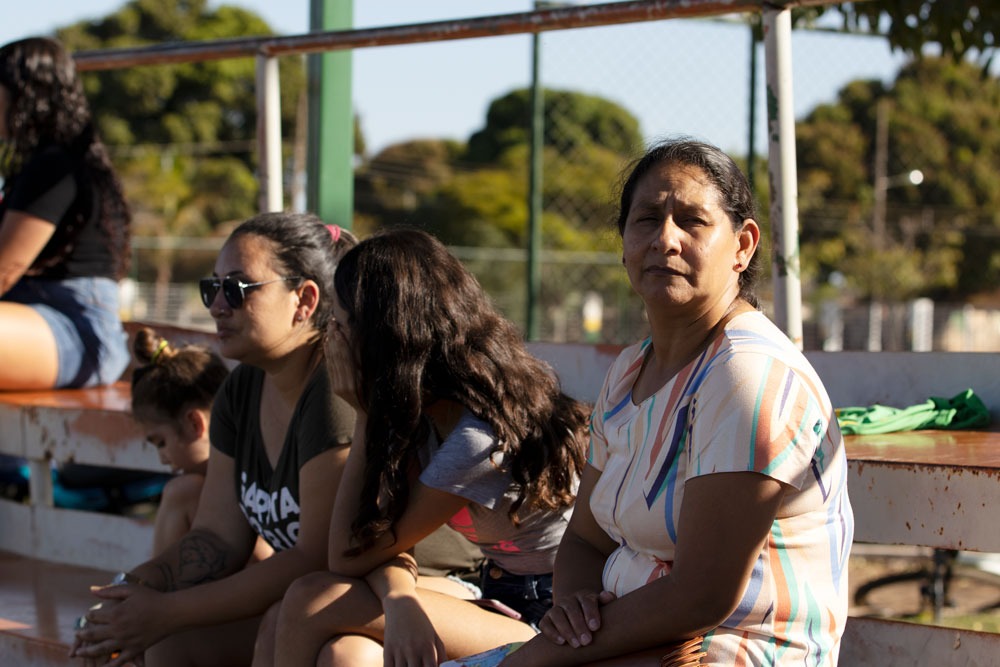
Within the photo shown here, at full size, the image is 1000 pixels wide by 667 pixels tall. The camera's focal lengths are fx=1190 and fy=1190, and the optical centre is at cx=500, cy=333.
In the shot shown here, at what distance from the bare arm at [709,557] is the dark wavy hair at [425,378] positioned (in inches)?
22.9

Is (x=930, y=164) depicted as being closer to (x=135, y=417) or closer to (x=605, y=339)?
(x=605, y=339)

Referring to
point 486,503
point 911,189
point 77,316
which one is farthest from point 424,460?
point 911,189

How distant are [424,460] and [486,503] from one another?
15 cm

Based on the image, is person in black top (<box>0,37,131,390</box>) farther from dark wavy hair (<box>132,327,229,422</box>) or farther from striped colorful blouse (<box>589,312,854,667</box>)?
striped colorful blouse (<box>589,312,854,667</box>)

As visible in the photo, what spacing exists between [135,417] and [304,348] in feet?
2.58

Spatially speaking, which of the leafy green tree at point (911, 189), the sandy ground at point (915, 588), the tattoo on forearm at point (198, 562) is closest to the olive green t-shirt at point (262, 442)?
the tattoo on forearm at point (198, 562)

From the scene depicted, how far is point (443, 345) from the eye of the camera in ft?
7.64

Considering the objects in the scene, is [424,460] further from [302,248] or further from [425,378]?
[302,248]

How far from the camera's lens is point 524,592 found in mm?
2457

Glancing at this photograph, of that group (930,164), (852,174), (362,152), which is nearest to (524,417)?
(852,174)

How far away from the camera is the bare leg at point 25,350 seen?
409cm

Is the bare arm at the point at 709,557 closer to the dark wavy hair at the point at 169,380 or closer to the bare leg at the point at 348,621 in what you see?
the bare leg at the point at 348,621

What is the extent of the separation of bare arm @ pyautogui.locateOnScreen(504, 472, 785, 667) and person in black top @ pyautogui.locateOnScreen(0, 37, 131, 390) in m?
3.01

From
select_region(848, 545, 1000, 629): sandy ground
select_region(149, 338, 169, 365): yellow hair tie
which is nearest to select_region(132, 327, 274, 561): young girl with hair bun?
select_region(149, 338, 169, 365): yellow hair tie
